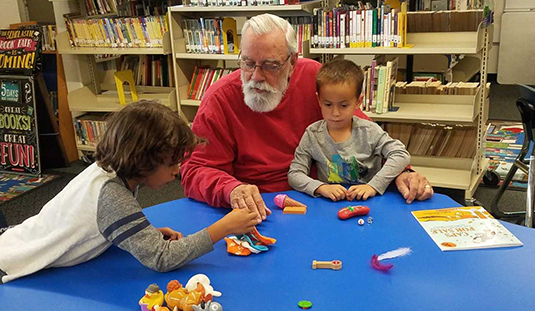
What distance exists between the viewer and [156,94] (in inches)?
173

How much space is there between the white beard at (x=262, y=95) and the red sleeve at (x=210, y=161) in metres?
0.12

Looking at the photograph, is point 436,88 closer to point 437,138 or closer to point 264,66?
point 437,138

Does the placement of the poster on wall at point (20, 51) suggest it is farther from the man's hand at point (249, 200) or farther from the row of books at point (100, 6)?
the man's hand at point (249, 200)

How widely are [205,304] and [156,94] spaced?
3.49m

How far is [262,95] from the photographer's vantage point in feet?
6.09

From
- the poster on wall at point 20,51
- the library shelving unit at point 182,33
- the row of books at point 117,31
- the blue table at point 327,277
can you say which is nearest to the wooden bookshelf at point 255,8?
the library shelving unit at point 182,33

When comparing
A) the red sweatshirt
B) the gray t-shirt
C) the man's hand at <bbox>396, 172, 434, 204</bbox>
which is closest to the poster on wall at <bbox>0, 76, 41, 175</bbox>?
the red sweatshirt

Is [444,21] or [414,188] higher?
[444,21]

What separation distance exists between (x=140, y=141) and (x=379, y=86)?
2474 mm

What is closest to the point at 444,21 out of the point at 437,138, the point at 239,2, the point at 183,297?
the point at 437,138

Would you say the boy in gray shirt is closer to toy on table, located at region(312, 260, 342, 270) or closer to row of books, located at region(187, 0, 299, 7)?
toy on table, located at region(312, 260, 342, 270)

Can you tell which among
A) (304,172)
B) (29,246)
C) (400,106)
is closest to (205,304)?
(29,246)

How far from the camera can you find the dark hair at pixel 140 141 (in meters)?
1.25

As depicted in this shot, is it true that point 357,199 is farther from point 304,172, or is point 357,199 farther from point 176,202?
point 176,202
